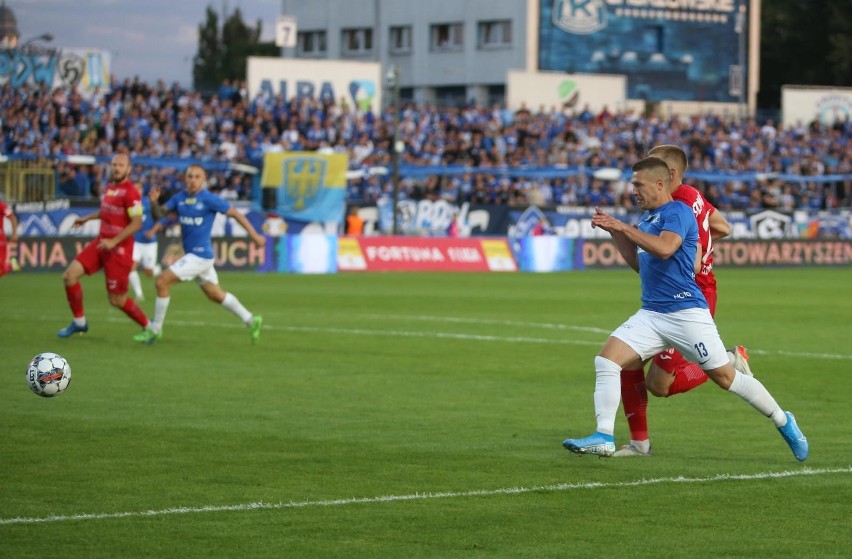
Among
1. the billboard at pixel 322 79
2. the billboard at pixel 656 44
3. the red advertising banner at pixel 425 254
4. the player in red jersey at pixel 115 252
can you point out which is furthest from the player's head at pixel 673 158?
the billboard at pixel 656 44

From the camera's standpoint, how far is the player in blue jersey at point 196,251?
17797 millimetres

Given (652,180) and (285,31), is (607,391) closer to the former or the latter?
(652,180)

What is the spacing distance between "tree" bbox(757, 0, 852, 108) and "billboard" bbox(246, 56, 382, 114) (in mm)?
36026

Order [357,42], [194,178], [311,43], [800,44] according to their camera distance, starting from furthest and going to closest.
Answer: [800,44] < [311,43] < [357,42] < [194,178]

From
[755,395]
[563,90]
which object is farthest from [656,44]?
[755,395]

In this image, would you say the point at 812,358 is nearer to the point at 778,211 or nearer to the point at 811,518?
the point at 811,518

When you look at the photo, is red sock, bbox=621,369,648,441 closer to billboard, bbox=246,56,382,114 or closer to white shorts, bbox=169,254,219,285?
white shorts, bbox=169,254,219,285

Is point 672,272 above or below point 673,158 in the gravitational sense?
below

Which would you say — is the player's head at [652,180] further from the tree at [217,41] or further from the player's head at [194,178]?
the tree at [217,41]

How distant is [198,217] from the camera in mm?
18125

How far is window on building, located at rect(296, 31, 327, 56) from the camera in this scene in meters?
84.3

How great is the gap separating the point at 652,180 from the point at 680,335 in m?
1.02

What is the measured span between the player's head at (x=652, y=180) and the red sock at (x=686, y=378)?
1.32 metres

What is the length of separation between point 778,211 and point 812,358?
3267 cm
